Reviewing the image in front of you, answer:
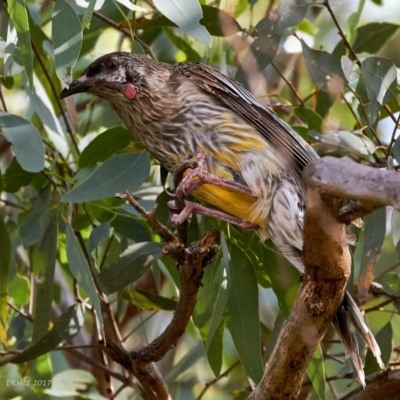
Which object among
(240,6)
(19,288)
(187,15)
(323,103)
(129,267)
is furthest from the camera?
(240,6)

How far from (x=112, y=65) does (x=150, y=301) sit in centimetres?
87

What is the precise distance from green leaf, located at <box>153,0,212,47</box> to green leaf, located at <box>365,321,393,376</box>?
128 centimetres

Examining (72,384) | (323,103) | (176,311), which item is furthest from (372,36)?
(72,384)

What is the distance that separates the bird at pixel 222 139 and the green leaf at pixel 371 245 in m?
0.21

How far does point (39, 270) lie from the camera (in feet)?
9.79

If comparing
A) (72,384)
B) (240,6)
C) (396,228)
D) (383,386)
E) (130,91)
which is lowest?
(383,386)

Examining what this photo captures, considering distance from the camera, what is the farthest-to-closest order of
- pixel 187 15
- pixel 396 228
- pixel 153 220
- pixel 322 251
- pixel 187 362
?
pixel 187 362, pixel 396 228, pixel 187 15, pixel 153 220, pixel 322 251

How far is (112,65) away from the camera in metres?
2.86

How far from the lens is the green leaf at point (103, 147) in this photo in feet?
8.88

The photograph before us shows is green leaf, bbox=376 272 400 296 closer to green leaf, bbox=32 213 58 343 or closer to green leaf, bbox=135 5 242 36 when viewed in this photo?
green leaf, bbox=135 5 242 36

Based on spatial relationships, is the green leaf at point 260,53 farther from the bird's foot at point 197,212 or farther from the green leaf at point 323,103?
the bird's foot at point 197,212

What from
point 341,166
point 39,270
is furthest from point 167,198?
point 341,166

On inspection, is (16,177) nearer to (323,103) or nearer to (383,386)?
(323,103)

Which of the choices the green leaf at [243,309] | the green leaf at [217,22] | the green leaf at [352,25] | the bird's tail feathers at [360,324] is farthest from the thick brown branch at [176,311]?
the green leaf at [352,25]
